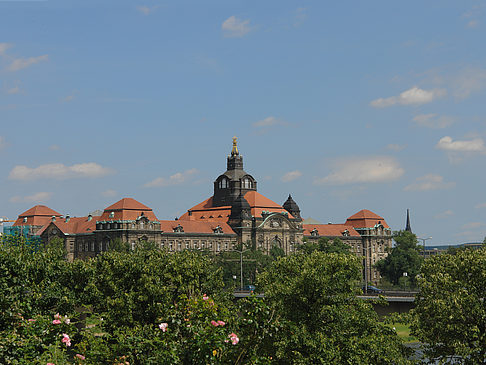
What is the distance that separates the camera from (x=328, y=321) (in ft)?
138

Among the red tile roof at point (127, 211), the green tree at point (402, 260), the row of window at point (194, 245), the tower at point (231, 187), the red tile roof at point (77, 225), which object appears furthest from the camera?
the tower at point (231, 187)

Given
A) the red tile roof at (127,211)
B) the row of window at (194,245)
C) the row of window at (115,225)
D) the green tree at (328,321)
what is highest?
the red tile roof at (127,211)

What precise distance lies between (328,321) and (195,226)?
A: 139747mm

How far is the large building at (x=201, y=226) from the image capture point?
6609 inches

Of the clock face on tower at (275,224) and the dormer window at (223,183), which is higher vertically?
the dormer window at (223,183)

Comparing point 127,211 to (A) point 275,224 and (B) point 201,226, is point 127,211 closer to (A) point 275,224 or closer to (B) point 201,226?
(B) point 201,226

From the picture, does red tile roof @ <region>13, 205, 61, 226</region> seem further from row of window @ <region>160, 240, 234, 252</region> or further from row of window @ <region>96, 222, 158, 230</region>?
row of window @ <region>160, 240, 234, 252</region>

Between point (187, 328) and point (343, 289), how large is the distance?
19.1m

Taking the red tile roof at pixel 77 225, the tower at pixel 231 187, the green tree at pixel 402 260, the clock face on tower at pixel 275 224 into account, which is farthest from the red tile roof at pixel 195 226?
the green tree at pixel 402 260

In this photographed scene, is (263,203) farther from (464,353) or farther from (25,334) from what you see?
(25,334)

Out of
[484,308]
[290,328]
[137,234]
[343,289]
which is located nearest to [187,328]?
[290,328]

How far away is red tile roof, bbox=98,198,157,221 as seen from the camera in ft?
545

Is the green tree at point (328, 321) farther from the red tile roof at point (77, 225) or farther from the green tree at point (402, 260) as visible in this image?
the red tile roof at point (77, 225)

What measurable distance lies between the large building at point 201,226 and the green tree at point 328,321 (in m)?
117
